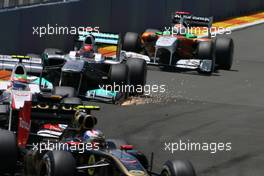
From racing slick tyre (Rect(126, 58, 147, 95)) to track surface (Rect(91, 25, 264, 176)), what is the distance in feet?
1.85

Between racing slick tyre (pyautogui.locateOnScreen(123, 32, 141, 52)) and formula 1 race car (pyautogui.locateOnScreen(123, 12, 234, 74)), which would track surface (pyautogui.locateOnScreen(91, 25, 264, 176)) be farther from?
racing slick tyre (pyautogui.locateOnScreen(123, 32, 141, 52))

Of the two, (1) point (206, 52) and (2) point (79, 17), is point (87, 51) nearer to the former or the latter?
(1) point (206, 52)

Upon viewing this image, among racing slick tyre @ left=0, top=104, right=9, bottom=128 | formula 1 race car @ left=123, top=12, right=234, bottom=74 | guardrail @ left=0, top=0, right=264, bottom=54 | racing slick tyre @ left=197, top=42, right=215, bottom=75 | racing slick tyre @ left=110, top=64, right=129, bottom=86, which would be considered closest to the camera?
racing slick tyre @ left=0, top=104, right=9, bottom=128

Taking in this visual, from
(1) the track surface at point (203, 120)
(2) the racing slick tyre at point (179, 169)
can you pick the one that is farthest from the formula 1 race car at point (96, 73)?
(2) the racing slick tyre at point (179, 169)

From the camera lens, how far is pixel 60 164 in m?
11.8

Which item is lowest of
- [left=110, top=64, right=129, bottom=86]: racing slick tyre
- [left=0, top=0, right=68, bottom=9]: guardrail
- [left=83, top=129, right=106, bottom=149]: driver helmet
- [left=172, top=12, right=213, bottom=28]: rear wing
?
[left=83, top=129, right=106, bottom=149]: driver helmet

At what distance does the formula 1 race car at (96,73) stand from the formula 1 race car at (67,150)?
5732 mm

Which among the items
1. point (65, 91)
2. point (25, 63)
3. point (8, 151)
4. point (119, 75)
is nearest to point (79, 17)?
point (119, 75)

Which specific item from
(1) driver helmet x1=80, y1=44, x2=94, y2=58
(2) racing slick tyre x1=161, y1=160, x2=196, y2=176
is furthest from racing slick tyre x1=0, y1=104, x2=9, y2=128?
(1) driver helmet x1=80, y1=44, x2=94, y2=58

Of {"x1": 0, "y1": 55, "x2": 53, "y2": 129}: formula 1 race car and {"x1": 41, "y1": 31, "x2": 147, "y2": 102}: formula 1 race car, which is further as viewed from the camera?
{"x1": 41, "y1": 31, "x2": 147, "y2": 102}: formula 1 race car

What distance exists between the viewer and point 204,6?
36125 millimetres

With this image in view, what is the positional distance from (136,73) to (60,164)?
31.8 feet

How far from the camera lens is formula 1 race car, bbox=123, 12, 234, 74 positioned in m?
25.5

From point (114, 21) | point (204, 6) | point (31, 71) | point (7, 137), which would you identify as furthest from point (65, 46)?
point (7, 137)
